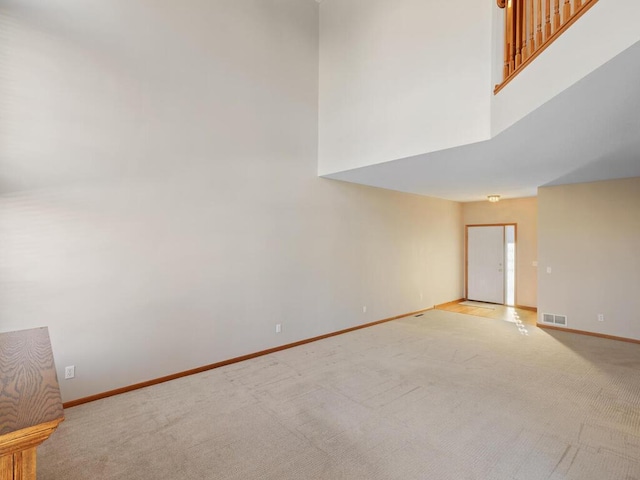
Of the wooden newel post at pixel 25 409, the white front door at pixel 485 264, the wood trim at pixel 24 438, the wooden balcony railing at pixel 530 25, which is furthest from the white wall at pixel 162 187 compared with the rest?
the white front door at pixel 485 264

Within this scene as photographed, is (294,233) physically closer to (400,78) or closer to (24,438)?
(400,78)

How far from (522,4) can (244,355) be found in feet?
Result: 15.1

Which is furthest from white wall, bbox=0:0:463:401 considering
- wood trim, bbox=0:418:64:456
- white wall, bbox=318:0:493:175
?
wood trim, bbox=0:418:64:456

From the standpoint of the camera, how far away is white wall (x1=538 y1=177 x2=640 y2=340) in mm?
4918

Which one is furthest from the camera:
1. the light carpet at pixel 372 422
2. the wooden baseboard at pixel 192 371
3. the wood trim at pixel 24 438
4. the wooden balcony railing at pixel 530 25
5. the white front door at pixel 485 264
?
the white front door at pixel 485 264

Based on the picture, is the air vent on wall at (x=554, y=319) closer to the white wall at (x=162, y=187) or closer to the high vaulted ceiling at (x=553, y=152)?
the high vaulted ceiling at (x=553, y=152)

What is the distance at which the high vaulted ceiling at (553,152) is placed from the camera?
2.05 metres

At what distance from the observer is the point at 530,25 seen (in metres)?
2.53

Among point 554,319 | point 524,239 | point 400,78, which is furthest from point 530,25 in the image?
point 524,239

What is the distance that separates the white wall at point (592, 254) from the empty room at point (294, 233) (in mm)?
33

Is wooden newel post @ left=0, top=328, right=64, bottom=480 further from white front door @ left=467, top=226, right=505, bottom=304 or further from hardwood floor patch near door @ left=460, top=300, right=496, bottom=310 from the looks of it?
white front door @ left=467, top=226, right=505, bottom=304

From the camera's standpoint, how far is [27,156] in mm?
2797

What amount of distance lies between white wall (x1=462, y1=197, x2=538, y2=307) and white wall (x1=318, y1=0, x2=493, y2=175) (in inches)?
192

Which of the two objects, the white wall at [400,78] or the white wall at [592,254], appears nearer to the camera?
the white wall at [400,78]
